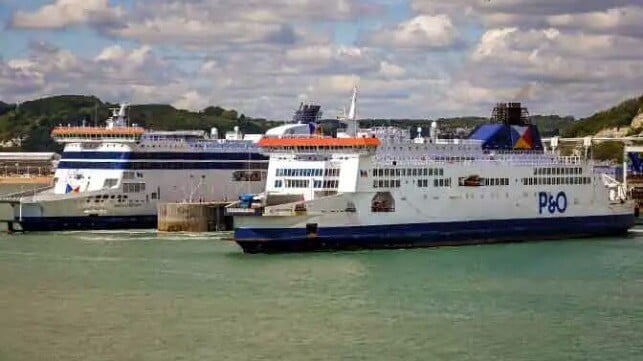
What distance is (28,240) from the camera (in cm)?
5309

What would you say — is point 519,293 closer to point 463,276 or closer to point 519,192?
point 463,276

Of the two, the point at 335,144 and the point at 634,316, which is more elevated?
the point at 335,144

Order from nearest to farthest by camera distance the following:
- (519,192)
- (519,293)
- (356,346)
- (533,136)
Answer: (356,346) → (519,293) → (519,192) → (533,136)

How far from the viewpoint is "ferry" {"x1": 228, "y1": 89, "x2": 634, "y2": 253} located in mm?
45438

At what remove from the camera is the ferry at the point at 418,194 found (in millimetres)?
45438

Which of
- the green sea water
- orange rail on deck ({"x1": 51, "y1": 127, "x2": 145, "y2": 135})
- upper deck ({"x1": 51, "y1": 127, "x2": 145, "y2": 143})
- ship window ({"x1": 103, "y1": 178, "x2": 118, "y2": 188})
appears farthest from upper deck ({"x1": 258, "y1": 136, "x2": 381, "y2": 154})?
upper deck ({"x1": 51, "y1": 127, "x2": 145, "y2": 143})

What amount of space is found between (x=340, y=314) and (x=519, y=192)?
65.6 feet

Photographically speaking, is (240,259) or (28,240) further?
(28,240)

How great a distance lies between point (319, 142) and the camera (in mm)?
48938

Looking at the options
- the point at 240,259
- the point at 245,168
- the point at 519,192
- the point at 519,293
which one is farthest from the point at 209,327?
the point at 245,168

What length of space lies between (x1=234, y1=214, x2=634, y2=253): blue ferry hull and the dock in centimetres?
1201

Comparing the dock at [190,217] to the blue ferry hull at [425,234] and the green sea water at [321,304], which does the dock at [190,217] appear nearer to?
the green sea water at [321,304]

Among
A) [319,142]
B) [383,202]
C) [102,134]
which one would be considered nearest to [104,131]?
[102,134]

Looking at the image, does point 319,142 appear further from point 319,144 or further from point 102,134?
point 102,134
